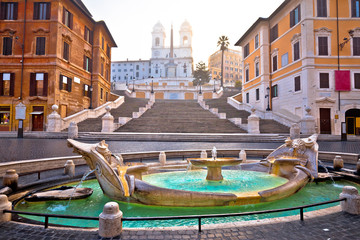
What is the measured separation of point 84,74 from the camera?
106 feet

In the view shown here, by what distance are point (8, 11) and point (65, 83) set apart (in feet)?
35.8

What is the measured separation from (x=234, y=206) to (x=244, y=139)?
13960mm

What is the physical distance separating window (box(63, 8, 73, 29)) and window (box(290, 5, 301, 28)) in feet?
93.1

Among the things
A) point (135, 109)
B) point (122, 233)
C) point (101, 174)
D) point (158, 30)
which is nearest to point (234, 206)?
point (122, 233)

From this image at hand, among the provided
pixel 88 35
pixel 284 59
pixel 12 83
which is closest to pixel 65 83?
pixel 12 83

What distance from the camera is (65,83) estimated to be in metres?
27.6

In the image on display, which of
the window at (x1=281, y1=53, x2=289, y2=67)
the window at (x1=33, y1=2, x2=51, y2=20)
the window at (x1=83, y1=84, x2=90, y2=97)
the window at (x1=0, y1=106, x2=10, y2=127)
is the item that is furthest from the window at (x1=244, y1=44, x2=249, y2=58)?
the window at (x1=0, y1=106, x2=10, y2=127)

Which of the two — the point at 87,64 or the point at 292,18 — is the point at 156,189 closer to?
the point at 292,18

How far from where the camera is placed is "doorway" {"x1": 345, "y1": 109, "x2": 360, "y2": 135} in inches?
960

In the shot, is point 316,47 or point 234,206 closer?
point 234,206

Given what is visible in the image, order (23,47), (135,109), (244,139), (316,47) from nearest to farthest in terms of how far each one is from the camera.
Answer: (244,139)
(316,47)
(23,47)
(135,109)

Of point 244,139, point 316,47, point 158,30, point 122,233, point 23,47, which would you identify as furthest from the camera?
point 158,30

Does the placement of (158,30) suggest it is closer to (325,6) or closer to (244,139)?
(325,6)

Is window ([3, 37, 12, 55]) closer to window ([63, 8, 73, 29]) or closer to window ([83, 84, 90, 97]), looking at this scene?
window ([63, 8, 73, 29])
